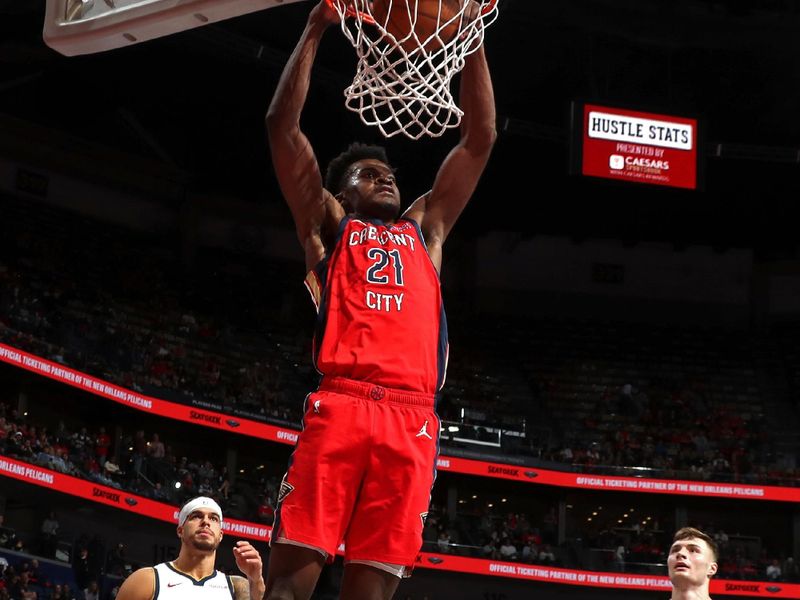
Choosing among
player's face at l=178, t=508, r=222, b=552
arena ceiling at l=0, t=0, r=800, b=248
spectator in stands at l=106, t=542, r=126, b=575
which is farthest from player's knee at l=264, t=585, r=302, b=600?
arena ceiling at l=0, t=0, r=800, b=248

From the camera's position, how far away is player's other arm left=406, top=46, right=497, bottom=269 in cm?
427

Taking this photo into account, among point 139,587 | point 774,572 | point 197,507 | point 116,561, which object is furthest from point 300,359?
point 139,587

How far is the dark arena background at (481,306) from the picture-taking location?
688 inches

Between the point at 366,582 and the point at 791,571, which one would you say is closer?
the point at 366,582

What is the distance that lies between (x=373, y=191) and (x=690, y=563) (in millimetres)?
2165

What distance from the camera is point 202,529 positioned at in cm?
558

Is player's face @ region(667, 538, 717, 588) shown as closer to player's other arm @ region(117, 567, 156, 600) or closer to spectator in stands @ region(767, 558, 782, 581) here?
player's other arm @ region(117, 567, 156, 600)

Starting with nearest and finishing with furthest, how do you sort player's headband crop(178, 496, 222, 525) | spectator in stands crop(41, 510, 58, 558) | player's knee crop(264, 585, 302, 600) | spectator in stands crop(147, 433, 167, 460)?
player's knee crop(264, 585, 302, 600)
player's headband crop(178, 496, 222, 525)
spectator in stands crop(41, 510, 58, 558)
spectator in stands crop(147, 433, 167, 460)

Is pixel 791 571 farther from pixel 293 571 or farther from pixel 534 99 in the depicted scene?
pixel 293 571

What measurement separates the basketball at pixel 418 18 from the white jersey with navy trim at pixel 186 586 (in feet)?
9.12

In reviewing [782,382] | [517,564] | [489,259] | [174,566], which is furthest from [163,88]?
[174,566]

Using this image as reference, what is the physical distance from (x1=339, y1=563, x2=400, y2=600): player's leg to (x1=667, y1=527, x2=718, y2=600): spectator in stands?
5.94 ft

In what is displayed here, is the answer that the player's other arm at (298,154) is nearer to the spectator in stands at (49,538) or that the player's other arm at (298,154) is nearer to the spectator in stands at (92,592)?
the spectator in stands at (92,592)

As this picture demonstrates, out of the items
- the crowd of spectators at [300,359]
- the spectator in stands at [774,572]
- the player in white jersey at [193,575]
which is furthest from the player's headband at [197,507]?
the spectator in stands at [774,572]
